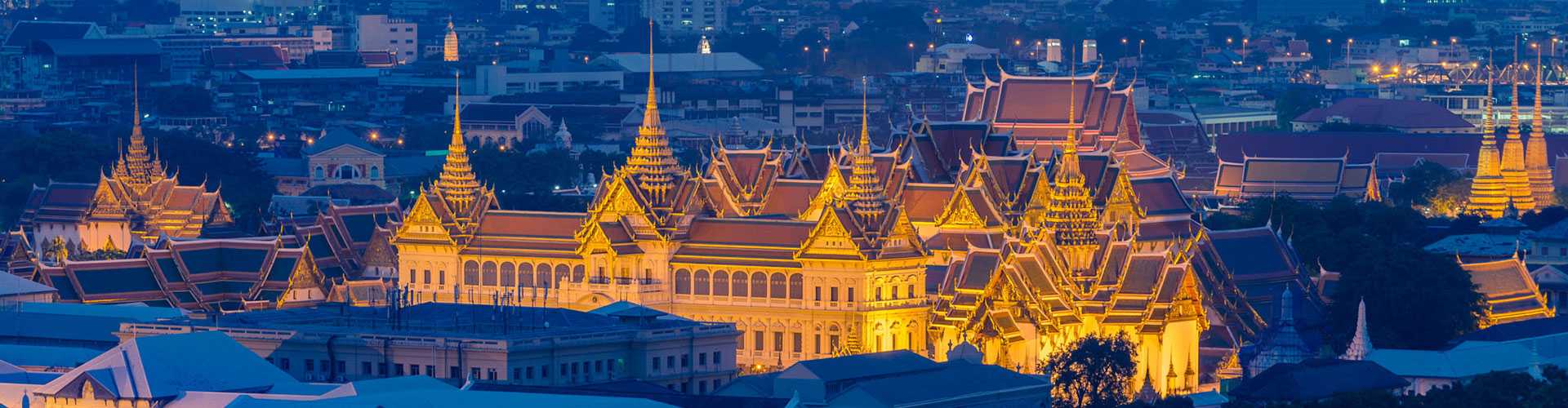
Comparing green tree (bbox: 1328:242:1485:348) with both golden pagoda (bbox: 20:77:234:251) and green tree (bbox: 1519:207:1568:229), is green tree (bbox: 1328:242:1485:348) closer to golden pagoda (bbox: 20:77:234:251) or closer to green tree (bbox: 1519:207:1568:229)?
green tree (bbox: 1519:207:1568:229)

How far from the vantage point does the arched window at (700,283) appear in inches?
4914

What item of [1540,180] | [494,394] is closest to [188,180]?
[1540,180]

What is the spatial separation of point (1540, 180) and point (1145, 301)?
2557 inches

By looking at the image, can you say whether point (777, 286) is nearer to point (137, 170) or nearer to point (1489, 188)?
point (137, 170)

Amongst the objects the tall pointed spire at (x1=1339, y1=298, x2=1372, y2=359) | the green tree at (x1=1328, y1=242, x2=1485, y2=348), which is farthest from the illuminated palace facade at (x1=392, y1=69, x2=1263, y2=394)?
the tall pointed spire at (x1=1339, y1=298, x2=1372, y2=359)

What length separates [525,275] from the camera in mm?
128875

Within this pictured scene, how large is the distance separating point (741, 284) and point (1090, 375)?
1754 centimetres

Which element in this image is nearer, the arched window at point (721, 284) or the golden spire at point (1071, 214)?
the golden spire at point (1071, 214)

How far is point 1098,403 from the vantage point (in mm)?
106000

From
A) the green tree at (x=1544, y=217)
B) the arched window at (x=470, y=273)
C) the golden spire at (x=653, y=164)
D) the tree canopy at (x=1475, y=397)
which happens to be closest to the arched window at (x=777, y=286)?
the golden spire at (x=653, y=164)

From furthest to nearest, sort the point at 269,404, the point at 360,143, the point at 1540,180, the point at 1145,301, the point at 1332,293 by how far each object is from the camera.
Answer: the point at 360,143
the point at 1540,180
the point at 1332,293
the point at 1145,301
the point at 269,404

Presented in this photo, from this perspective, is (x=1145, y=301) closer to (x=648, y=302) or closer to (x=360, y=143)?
(x=648, y=302)

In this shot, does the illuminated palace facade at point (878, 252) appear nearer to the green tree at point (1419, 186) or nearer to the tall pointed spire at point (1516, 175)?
the tall pointed spire at point (1516, 175)

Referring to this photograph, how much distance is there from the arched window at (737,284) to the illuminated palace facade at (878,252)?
0.05 meters
